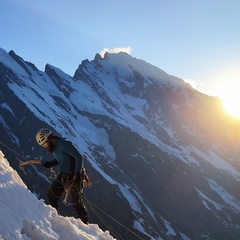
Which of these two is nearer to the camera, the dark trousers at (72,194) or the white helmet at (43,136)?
the white helmet at (43,136)

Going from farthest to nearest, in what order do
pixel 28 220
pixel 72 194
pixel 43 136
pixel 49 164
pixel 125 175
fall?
1. pixel 125 175
2. pixel 49 164
3. pixel 72 194
4. pixel 43 136
5. pixel 28 220

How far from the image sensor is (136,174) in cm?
15775

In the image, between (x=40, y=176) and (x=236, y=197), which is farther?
(x=236, y=197)

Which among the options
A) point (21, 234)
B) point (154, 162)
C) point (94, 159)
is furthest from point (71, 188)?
point (154, 162)

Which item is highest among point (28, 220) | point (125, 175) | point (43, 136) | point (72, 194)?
point (43, 136)

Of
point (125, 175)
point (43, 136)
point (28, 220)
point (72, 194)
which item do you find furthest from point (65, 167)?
point (125, 175)

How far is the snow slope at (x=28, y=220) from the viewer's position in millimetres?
6246

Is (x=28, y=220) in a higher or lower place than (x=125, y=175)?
higher

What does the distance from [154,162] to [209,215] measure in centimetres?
3276

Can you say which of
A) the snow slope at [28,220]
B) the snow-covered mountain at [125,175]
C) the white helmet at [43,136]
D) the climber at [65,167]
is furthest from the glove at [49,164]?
the snow-covered mountain at [125,175]

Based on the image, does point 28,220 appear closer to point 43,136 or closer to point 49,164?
point 43,136

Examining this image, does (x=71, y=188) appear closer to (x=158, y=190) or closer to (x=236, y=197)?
(x=158, y=190)

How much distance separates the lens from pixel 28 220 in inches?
266

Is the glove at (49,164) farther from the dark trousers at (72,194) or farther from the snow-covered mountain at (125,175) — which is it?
the snow-covered mountain at (125,175)
